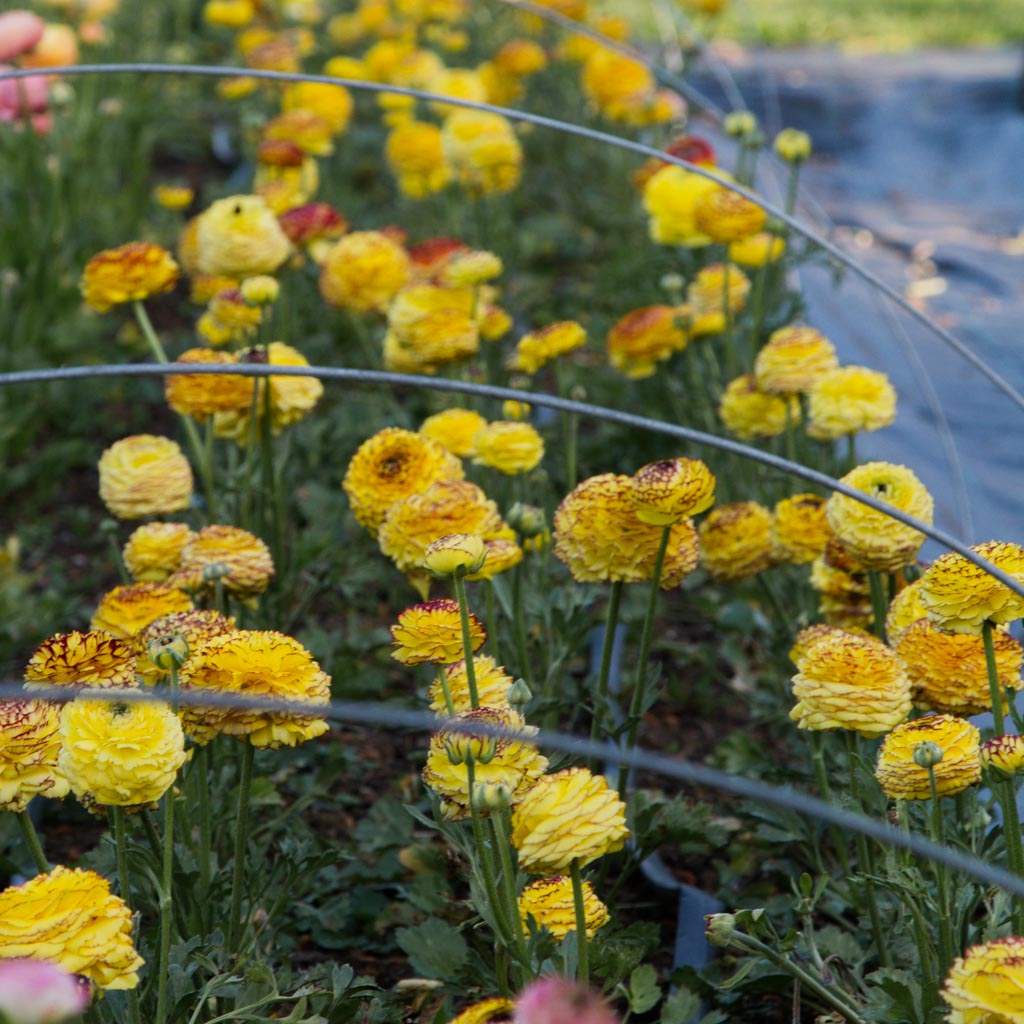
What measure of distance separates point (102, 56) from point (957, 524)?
94.2 inches

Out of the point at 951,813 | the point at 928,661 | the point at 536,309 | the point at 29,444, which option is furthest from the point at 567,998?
the point at 536,309

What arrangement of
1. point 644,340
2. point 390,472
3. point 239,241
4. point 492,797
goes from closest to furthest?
point 492,797 → point 390,472 → point 239,241 → point 644,340

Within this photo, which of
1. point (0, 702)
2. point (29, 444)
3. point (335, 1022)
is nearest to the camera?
point (0, 702)

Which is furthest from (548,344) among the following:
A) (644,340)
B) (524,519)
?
(524,519)

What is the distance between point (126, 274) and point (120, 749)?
79 centimetres

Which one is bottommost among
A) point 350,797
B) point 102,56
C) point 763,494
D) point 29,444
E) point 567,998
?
point 350,797

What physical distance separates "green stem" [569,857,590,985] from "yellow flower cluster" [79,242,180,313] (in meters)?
0.89

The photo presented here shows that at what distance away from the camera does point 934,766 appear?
969 millimetres

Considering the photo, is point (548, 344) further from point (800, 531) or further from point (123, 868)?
point (123, 868)

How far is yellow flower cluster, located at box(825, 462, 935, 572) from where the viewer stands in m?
1.17

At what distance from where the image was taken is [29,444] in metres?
2.44

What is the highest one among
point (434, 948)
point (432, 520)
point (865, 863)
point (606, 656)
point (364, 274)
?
point (364, 274)

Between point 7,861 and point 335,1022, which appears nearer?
point 335,1022

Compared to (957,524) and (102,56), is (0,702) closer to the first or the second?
(957,524)
